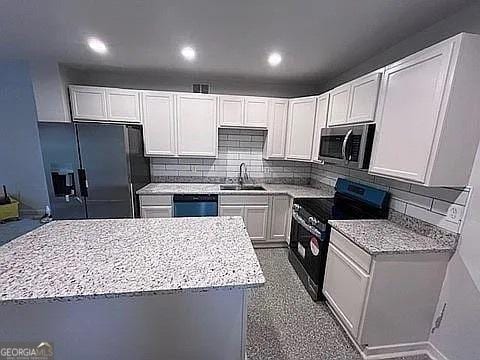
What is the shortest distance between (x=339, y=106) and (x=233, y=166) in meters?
1.80

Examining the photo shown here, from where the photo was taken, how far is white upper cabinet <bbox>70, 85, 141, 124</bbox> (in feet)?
9.29

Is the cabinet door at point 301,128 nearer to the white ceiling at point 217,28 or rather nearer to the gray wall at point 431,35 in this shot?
the white ceiling at point 217,28

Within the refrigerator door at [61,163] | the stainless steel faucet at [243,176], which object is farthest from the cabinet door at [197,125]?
the refrigerator door at [61,163]

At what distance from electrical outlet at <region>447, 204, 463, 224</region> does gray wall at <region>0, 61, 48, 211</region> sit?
5314 millimetres

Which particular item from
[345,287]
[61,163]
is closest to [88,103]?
[61,163]

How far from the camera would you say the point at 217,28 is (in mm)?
1812

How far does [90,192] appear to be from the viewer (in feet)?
8.66

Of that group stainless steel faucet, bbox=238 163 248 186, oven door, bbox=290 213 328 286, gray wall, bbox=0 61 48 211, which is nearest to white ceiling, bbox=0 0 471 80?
gray wall, bbox=0 61 48 211

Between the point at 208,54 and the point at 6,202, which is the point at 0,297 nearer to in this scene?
the point at 208,54

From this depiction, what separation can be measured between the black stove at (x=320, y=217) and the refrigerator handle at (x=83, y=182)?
2.58 metres

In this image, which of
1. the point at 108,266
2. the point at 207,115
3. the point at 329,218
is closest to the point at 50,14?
the point at 207,115

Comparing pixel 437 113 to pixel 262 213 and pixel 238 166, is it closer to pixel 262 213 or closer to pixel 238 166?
pixel 262 213

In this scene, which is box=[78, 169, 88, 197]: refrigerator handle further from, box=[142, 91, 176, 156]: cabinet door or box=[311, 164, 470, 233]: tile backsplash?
box=[311, 164, 470, 233]: tile backsplash

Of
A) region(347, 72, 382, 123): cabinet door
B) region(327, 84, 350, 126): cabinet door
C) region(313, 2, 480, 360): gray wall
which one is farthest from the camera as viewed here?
region(327, 84, 350, 126): cabinet door
